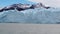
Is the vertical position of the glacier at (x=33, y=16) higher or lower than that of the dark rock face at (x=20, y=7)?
lower

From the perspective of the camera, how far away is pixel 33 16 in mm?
1344

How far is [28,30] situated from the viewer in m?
1.29

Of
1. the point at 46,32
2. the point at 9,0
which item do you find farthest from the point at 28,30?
the point at 9,0

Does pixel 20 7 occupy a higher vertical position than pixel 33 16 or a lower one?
higher

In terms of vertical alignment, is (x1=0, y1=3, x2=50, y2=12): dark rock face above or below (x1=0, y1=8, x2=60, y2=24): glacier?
above

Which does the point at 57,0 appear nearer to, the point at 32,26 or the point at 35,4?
the point at 35,4

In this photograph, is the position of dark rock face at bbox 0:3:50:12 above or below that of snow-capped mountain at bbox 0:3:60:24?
above

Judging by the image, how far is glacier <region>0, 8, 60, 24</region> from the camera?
1332 millimetres

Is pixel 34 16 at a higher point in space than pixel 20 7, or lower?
lower

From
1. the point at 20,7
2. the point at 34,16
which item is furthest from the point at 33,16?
the point at 20,7

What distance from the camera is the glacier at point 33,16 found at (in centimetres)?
133

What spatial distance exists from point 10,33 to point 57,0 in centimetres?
63

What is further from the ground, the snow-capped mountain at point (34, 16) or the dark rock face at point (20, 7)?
the dark rock face at point (20, 7)

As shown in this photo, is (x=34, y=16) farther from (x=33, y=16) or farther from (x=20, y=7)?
(x=20, y=7)
